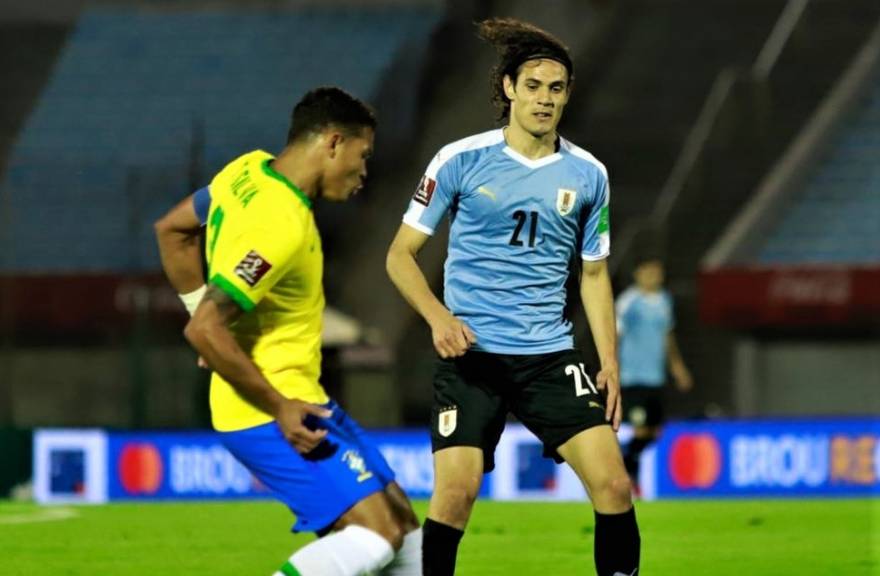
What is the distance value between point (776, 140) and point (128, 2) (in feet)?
33.6

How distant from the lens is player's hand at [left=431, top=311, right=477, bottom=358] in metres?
Answer: 6.20

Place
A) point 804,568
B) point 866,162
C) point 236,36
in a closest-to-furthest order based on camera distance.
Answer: point 804,568, point 866,162, point 236,36

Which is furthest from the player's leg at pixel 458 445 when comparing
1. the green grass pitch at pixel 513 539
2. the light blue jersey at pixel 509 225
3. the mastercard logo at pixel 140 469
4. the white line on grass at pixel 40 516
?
the mastercard logo at pixel 140 469

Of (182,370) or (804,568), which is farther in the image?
(182,370)

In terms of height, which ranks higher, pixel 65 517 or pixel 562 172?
pixel 562 172

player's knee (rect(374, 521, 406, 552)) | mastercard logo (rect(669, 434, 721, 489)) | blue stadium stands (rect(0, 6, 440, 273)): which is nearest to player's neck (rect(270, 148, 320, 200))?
player's knee (rect(374, 521, 406, 552))

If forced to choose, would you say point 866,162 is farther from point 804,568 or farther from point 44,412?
point 804,568

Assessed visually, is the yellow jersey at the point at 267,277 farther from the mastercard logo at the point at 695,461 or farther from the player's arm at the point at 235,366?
the mastercard logo at the point at 695,461

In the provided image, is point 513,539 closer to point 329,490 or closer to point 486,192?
point 486,192

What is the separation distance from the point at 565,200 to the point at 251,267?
154cm

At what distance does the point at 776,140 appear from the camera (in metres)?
21.1

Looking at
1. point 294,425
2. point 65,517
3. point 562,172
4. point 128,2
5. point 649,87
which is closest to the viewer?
point 294,425

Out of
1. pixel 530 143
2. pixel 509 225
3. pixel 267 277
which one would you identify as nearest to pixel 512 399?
pixel 509 225

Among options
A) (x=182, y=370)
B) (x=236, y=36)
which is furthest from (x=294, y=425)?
(x=236, y=36)
